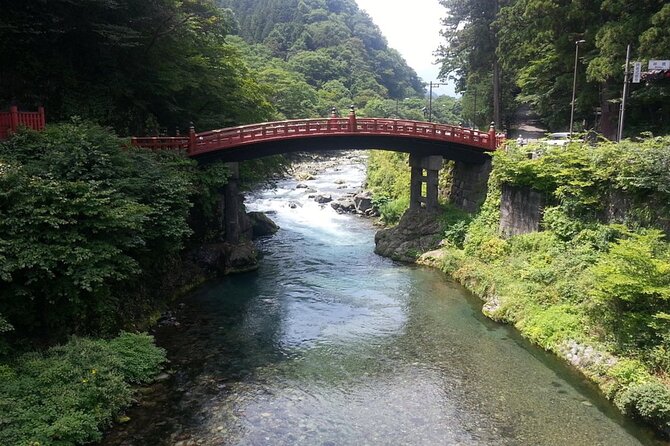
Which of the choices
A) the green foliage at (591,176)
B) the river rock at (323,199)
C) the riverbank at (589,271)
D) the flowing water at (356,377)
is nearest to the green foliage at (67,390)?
the flowing water at (356,377)

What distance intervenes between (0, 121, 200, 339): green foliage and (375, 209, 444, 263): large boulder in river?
1532cm

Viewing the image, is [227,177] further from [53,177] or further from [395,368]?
[395,368]

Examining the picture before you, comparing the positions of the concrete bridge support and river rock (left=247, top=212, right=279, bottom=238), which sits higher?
the concrete bridge support

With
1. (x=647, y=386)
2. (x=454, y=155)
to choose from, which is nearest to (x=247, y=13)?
(x=454, y=155)

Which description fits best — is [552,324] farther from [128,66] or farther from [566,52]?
[128,66]

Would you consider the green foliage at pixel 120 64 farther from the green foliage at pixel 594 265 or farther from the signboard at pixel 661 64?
the signboard at pixel 661 64

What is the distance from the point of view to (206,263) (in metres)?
26.0

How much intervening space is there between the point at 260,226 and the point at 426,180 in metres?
12.4

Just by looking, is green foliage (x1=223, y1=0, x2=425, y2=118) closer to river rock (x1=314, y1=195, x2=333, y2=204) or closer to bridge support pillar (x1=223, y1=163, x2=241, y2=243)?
river rock (x1=314, y1=195, x2=333, y2=204)

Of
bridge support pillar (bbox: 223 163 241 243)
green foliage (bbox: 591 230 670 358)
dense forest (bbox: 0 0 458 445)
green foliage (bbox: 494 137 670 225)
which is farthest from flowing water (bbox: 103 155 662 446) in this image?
green foliage (bbox: 494 137 670 225)

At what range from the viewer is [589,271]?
18.2m

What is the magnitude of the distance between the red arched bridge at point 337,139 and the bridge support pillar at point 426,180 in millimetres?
607

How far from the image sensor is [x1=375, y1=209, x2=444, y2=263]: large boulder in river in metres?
30.6

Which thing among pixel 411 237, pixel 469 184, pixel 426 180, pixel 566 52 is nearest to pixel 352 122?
pixel 426 180
